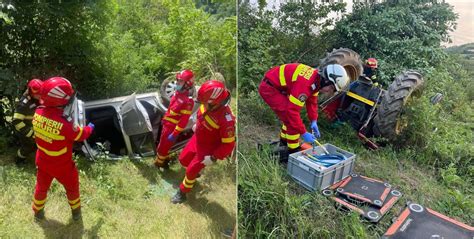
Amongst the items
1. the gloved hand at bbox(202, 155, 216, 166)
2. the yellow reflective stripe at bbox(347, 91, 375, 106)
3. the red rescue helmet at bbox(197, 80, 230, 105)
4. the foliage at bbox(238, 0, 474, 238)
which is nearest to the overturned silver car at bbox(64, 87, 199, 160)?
the gloved hand at bbox(202, 155, 216, 166)

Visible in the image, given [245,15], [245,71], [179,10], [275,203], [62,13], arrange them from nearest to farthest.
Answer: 1. [245,15]
2. [275,203]
3. [245,71]
4. [179,10]
5. [62,13]

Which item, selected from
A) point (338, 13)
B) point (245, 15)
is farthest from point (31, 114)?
point (338, 13)

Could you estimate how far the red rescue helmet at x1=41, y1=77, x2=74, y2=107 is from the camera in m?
1.97

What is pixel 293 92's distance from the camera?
88.5 inches

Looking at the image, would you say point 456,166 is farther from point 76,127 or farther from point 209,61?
point 76,127

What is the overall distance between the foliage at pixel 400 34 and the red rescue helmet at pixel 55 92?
68.6 inches

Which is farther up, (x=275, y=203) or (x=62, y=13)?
(x=62, y=13)

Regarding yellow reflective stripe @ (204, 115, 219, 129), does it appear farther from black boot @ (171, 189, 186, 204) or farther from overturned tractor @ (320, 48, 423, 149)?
overturned tractor @ (320, 48, 423, 149)

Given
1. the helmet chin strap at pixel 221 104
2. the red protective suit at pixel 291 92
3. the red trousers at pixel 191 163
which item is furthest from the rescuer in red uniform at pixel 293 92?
the red trousers at pixel 191 163

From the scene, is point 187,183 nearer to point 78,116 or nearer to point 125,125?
point 125,125

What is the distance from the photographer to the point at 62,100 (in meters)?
2.01

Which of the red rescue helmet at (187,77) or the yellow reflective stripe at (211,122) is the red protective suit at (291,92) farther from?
the red rescue helmet at (187,77)

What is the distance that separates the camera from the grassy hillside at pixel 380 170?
1517 millimetres

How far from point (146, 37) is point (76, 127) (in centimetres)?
97
